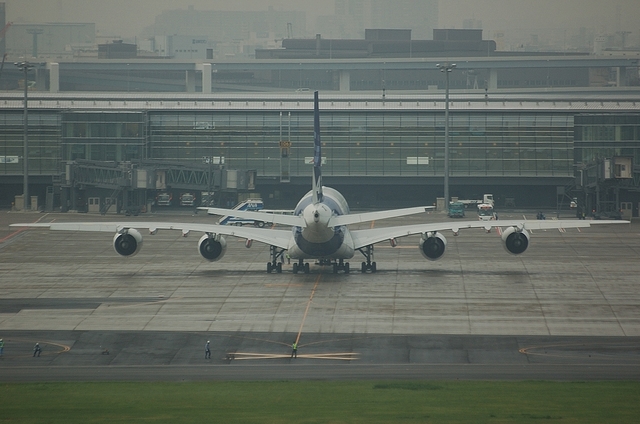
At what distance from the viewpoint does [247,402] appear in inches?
1672

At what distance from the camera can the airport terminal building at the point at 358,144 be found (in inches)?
5541

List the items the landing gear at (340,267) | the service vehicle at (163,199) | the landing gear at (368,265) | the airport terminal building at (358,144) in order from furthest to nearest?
the airport terminal building at (358,144), the service vehicle at (163,199), the landing gear at (368,265), the landing gear at (340,267)

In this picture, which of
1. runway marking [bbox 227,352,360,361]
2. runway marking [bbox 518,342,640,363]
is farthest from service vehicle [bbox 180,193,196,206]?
runway marking [bbox 518,342,640,363]

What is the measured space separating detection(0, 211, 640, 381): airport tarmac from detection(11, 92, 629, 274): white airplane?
A: 80.8 inches

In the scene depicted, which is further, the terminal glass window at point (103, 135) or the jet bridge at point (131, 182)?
the terminal glass window at point (103, 135)

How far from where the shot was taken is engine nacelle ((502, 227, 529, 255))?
74312mm

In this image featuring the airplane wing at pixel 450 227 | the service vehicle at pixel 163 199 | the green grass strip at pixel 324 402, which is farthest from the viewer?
the service vehicle at pixel 163 199

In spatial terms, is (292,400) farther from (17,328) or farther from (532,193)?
(532,193)

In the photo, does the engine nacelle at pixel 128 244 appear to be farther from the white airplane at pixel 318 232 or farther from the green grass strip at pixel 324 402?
the green grass strip at pixel 324 402

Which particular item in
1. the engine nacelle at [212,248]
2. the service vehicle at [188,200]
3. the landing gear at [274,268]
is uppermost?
the service vehicle at [188,200]

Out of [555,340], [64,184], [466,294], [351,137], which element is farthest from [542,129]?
[555,340]

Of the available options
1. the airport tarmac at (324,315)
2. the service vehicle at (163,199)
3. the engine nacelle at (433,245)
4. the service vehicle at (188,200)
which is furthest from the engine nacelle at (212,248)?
the service vehicle at (163,199)

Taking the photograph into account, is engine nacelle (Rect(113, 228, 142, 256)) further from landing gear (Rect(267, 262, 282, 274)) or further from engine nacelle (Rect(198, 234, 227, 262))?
landing gear (Rect(267, 262, 282, 274))

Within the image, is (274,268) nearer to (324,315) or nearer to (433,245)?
(433,245)
